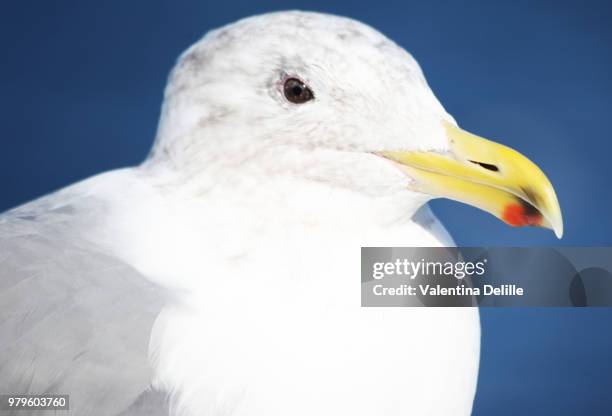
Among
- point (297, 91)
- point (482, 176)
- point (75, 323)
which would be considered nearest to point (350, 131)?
point (297, 91)

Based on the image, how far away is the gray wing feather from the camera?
1306 millimetres

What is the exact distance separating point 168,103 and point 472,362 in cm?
80

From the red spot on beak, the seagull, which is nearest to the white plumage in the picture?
the seagull

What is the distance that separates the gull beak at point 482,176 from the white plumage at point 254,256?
0.03 meters

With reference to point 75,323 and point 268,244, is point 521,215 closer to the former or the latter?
point 268,244

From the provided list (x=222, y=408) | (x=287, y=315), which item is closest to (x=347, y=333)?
(x=287, y=315)

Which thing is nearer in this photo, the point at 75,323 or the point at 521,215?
the point at 75,323

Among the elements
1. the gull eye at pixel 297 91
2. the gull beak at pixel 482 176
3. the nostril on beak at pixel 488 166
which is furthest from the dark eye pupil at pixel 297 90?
the nostril on beak at pixel 488 166

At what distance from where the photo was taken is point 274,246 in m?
1.47

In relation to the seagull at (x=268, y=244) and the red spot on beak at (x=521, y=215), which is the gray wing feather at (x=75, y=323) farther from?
the red spot on beak at (x=521, y=215)

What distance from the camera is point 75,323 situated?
1.33m

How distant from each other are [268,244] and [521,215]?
18.3 inches

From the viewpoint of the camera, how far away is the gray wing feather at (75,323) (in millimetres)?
1306

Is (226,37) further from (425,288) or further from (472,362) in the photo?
(472,362)
